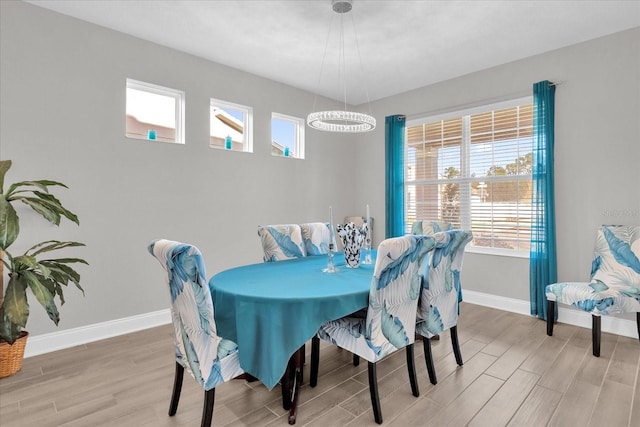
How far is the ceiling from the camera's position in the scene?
2.83 meters

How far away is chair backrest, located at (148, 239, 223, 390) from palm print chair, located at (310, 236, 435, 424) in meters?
0.73

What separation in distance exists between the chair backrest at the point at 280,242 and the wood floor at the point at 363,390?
0.86 m

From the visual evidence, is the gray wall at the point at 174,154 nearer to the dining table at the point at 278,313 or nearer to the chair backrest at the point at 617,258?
the chair backrest at the point at 617,258

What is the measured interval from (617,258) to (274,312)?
3078mm

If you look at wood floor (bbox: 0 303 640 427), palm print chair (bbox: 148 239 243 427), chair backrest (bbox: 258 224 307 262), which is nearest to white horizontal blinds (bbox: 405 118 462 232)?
wood floor (bbox: 0 303 640 427)

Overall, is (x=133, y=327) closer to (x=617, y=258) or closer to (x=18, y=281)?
(x=18, y=281)

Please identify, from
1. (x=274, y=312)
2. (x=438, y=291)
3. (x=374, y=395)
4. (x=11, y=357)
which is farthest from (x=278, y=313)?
(x=11, y=357)

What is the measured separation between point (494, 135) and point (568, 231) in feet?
4.41

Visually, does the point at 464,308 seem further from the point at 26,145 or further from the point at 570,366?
the point at 26,145

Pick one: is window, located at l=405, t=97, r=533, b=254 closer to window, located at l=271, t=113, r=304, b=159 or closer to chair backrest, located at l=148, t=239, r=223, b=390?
window, located at l=271, t=113, r=304, b=159

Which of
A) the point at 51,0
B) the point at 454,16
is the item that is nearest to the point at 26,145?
the point at 51,0

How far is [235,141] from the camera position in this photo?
4.25 m

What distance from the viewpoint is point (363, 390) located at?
7.35ft

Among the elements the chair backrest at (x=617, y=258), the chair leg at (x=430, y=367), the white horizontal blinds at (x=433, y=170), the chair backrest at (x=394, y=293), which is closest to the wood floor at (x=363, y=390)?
the chair leg at (x=430, y=367)
